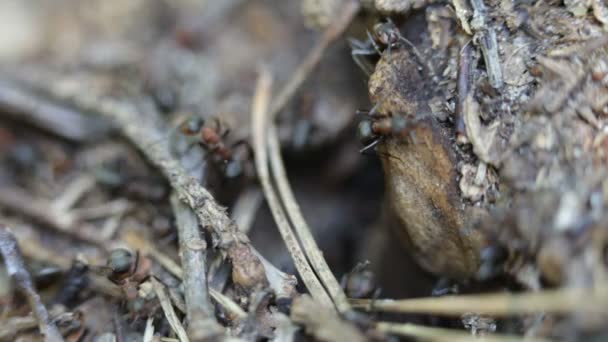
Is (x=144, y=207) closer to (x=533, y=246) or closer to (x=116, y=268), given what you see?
(x=116, y=268)

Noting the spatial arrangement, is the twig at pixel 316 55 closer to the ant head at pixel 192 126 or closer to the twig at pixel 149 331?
the ant head at pixel 192 126

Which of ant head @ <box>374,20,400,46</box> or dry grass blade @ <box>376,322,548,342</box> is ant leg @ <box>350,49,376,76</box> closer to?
ant head @ <box>374,20,400,46</box>

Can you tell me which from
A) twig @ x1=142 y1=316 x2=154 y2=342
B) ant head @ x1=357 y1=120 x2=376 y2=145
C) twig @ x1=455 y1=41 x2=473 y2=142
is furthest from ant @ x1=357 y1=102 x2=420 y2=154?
twig @ x1=142 y1=316 x2=154 y2=342

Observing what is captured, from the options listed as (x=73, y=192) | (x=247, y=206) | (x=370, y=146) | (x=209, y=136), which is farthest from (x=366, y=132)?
(x=73, y=192)

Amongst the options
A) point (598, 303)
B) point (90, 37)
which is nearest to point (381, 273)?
point (598, 303)

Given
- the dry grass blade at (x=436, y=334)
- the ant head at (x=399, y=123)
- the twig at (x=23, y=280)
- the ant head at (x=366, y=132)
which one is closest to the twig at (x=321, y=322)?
the dry grass blade at (x=436, y=334)

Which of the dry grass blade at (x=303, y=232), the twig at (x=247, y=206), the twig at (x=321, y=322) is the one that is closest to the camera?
the twig at (x=321, y=322)
